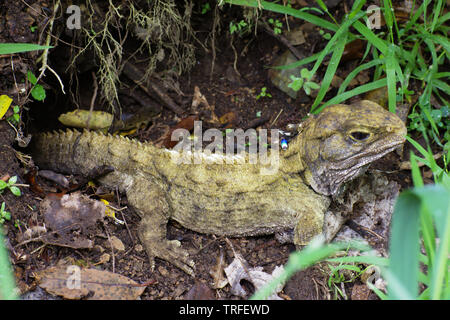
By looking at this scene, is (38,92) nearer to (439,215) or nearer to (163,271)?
(163,271)

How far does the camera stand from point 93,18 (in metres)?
5.20

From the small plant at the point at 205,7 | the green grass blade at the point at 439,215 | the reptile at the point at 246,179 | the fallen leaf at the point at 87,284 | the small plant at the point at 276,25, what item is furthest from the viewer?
the small plant at the point at 205,7

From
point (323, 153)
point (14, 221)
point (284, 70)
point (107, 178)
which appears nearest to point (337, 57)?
point (284, 70)

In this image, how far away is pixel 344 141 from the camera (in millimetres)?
3988

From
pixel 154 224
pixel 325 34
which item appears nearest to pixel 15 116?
pixel 154 224

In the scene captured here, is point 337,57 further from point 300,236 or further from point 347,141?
point 300,236

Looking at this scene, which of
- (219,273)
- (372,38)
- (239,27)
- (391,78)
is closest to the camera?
(219,273)

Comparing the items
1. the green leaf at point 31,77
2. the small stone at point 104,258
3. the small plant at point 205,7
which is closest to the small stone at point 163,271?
the small stone at point 104,258

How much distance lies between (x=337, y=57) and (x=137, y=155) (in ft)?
8.06

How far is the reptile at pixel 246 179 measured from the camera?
400 cm

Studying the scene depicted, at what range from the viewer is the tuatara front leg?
4312mm

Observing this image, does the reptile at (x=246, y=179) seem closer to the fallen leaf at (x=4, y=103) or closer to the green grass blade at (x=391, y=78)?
the green grass blade at (x=391, y=78)

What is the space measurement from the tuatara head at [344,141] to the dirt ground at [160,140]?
2.84 ft

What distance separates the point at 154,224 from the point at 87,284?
3.32ft
